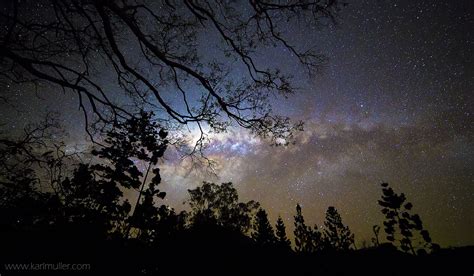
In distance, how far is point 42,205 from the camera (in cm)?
1102

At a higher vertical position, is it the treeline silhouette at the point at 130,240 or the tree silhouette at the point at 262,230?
the tree silhouette at the point at 262,230

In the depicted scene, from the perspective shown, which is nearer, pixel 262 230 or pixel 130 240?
pixel 130 240

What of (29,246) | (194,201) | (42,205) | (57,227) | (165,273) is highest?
(194,201)

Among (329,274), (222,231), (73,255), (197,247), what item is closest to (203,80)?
(73,255)

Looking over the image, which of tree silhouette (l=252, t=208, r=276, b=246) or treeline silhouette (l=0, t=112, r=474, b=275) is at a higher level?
tree silhouette (l=252, t=208, r=276, b=246)

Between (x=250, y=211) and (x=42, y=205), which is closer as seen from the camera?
(x=42, y=205)

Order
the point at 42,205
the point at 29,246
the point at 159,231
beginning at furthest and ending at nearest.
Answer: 1. the point at 159,231
2. the point at 42,205
3. the point at 29,246

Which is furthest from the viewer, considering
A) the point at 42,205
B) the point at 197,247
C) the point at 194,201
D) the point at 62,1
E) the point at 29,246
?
the point at 194,201

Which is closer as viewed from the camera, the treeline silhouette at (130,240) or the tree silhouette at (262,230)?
the treeline silhouette at (130,240)

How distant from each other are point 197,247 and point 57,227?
7.60 metres

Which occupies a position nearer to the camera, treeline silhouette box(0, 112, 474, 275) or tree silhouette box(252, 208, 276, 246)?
treeline silhouette box(0, 112, 474, 275)

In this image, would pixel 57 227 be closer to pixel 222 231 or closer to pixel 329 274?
pixel 222 231

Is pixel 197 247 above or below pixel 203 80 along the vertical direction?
below

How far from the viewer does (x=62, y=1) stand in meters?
5.13
